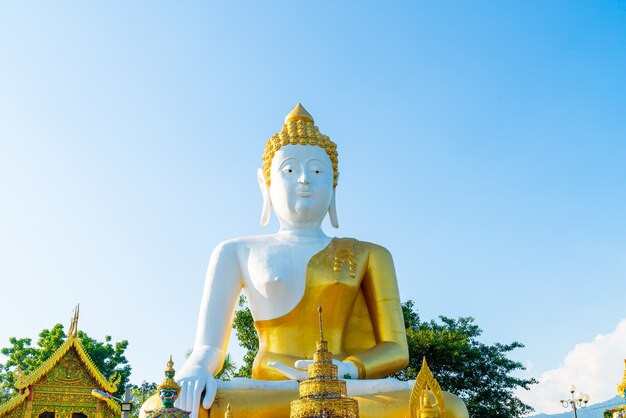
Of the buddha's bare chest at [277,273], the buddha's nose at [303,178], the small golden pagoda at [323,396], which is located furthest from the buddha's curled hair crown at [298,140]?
the small golden pagoda at [323,396]

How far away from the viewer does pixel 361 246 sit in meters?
7.31

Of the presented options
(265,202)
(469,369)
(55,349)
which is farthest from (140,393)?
(265,202)

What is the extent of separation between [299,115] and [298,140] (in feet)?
1.88

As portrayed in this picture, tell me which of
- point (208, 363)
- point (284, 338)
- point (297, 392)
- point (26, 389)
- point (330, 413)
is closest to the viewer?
point (330, 413)

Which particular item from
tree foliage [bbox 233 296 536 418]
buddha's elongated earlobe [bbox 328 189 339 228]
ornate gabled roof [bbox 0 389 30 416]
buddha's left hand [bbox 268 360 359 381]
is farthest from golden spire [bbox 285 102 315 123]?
ornate gabled roof [bbox 0 389 30 416]

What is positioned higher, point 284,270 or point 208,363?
point 284,270

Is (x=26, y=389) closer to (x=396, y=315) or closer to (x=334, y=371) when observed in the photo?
(x=396, y=315)

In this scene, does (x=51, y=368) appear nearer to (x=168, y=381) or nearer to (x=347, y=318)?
(x=347, y=318)

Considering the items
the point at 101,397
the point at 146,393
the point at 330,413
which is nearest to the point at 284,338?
the point at 330,413

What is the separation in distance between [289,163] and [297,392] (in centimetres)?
264

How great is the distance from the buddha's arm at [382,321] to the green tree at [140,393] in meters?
17.5

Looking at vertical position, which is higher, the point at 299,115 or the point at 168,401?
the point at 299,115

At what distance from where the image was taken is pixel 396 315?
6.95 meters

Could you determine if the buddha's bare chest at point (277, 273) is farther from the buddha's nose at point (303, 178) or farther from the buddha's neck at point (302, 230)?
the buddha's nose at point (303, 178)
